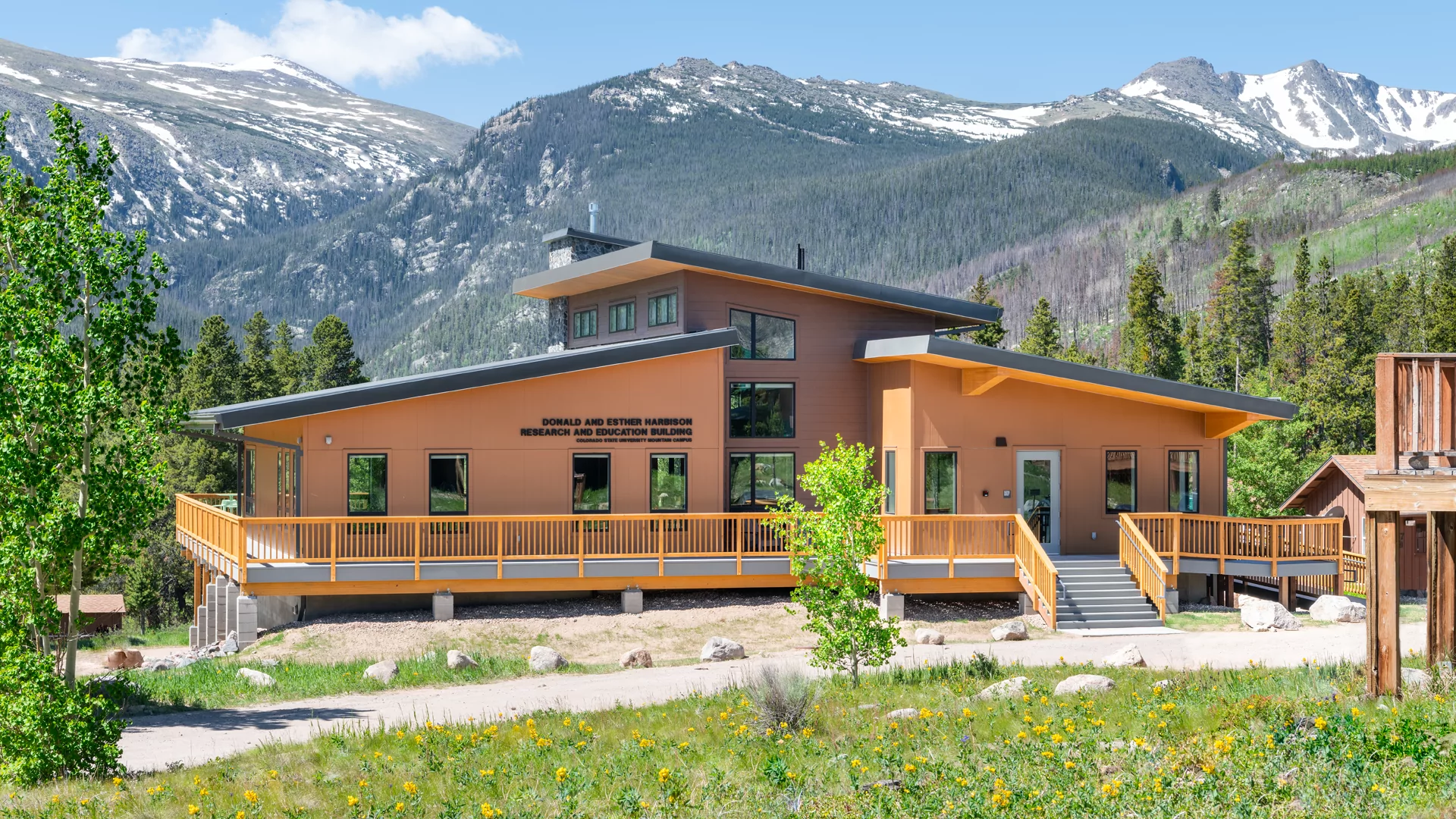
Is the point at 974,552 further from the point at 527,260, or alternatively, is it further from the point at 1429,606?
the point at 527,260

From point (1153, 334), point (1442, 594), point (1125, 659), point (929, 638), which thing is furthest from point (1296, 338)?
point (1442, 594)

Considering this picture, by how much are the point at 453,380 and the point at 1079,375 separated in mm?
12069

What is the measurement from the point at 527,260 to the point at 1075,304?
Result: 84.2 metres

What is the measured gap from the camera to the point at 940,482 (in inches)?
968

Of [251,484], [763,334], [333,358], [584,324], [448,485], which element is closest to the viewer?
[448,485]

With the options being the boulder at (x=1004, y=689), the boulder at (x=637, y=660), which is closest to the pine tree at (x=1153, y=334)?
the boulder at (x=637, y=660)

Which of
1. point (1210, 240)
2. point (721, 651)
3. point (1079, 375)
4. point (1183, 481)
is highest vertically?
point (1210, 240)

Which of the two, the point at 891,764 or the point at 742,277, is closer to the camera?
the point at 891,764

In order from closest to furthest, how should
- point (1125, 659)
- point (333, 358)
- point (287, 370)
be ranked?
point (1125, 659) < point (287, 370) < point (333, 358)

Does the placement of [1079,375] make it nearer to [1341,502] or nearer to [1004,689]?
[1004,689]

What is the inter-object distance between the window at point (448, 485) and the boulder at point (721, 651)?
260 inches

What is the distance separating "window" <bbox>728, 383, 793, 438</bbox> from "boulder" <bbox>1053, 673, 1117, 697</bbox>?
12.8 m

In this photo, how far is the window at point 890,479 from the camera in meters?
24.9

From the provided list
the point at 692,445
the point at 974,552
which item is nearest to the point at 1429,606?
the point at 974,552
